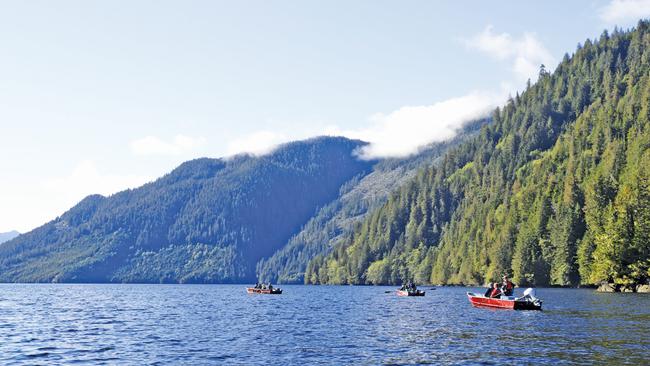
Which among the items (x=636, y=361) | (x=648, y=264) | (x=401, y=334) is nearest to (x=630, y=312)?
(x=401, y=334)

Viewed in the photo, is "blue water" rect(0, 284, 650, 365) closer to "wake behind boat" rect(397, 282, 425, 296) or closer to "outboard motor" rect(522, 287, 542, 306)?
"outboard motor" rect(522, 287, 542, 306)

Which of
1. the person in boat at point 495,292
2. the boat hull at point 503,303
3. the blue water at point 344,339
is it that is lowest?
the blue water at point 344,339

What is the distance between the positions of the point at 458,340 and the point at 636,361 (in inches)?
715

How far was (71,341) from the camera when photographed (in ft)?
214

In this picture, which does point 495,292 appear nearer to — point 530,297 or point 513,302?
point 513,302

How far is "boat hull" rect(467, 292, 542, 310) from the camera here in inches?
3849

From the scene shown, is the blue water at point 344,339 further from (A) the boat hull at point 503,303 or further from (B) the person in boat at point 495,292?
(B) the person in boat at point 495,292

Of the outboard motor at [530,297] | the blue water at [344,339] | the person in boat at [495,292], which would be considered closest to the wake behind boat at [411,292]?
the person in boat at [495,292]

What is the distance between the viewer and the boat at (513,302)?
9725cm

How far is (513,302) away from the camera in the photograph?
100188mm

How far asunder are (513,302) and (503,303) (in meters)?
3.27

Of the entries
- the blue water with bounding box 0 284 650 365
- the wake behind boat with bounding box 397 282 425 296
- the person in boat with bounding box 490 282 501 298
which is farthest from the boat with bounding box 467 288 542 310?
the wake behind boat with bounding box 397 282 425 296

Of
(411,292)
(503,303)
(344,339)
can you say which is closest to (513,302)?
(503,303)

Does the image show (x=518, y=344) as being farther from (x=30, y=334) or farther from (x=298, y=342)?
(x=30, y=334)
